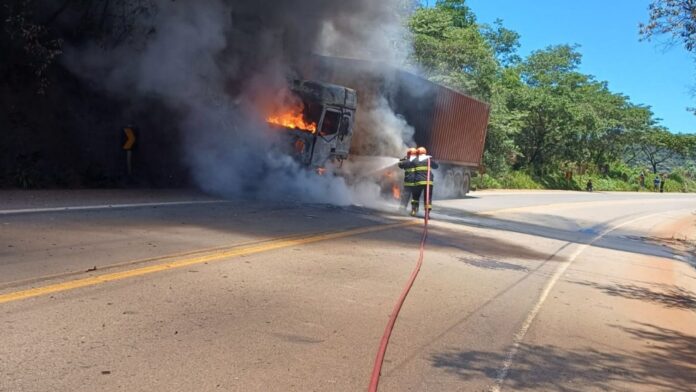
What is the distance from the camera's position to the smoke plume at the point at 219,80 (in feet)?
43.0

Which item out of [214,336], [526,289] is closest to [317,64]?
[526,289]

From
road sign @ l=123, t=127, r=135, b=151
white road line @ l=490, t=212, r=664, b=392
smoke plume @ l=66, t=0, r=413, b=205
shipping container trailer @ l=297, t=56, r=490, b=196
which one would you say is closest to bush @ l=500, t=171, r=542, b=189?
shipping container trailer @ l=297, t=56, r=490, b=196

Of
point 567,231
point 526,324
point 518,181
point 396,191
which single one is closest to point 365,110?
point 396,191

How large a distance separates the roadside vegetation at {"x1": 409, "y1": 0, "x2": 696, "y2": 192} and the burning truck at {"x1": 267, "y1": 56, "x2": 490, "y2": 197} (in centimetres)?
Result: 708

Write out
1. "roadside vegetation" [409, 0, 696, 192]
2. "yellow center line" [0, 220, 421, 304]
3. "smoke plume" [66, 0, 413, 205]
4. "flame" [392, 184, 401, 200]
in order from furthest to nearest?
"roadside vegetation" [409, 0, 696, 192] < "flame" [392, 184, 401, 200] < "smoke plume" [66, 0, 413, 205] < "yellow center line" [0, 220, 421, 304]

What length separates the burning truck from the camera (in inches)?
550

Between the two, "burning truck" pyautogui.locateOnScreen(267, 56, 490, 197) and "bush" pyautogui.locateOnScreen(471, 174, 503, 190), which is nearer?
"burning truck" pyautogui.locateOnScreen(267, 56, 490, 197)

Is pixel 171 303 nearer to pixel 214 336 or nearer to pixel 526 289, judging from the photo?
pixel 214 336

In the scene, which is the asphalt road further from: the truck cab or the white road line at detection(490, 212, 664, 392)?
the truck cab

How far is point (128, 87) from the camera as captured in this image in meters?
13.5

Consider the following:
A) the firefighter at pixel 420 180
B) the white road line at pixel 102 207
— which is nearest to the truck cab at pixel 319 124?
the firefighter at pixel 420 180

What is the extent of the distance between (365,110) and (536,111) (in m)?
29.9

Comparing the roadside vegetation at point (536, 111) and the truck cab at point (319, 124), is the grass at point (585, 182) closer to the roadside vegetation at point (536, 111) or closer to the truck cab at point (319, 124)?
the roadside vegetation at point (536, 111)

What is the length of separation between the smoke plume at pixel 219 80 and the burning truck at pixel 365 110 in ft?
1.74
